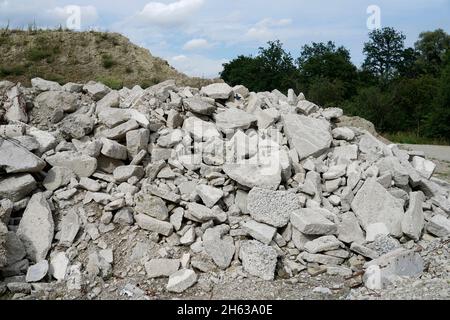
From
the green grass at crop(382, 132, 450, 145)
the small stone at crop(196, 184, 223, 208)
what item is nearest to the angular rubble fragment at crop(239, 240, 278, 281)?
the small stone at crop(196, 184, 223, 208)

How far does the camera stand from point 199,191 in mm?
5785

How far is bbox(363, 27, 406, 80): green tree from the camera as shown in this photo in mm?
44594

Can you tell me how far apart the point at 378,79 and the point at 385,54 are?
187 inches

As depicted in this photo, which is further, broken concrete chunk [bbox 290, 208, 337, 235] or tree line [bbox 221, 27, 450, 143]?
tree line [bbox 221, 27, 450, 143]

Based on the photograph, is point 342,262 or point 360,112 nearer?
point 342,262

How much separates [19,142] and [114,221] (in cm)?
182

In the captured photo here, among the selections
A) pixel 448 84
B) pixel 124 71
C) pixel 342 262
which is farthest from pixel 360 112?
pixel 342 262

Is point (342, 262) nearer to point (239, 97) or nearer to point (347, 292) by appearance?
point (347, 292)

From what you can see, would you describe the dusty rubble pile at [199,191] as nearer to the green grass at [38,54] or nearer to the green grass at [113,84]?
the green grass at [113,84]

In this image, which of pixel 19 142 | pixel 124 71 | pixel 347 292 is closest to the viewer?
pixel 347 292

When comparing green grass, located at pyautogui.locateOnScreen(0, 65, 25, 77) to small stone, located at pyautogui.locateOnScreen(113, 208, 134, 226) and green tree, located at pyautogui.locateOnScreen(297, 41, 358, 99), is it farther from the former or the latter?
green tree, located at pyautogui.locateOnScreen(297, 41, 358, 99)

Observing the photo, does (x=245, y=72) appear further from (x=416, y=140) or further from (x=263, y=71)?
(x=416, y=140)
